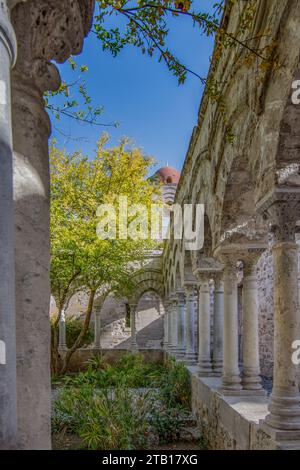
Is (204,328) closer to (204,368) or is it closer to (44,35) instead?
(204,368)

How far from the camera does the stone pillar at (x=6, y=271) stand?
136 centimetres

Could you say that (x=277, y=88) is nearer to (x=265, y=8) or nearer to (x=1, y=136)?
(x=265, y=8)

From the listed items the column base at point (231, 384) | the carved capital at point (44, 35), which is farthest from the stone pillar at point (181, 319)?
the carved capital at point (44, 35)

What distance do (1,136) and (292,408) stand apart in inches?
125

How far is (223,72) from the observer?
5531 millimetres

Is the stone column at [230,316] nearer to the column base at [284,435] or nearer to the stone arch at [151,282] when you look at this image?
the column base at [284,435]

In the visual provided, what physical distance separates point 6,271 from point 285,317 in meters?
2.92

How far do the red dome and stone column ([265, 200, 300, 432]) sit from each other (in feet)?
108

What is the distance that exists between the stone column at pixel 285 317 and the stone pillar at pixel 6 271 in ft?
9.30

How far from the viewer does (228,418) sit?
5336mm

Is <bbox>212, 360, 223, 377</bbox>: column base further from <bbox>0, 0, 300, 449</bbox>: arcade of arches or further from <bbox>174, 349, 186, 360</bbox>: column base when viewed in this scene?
<bbox>174, 349, 186, 360</bbox>: column base

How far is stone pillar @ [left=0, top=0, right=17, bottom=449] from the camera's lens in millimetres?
1363

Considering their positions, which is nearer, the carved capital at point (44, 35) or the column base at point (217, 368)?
the carved capital at point (44, 35)
